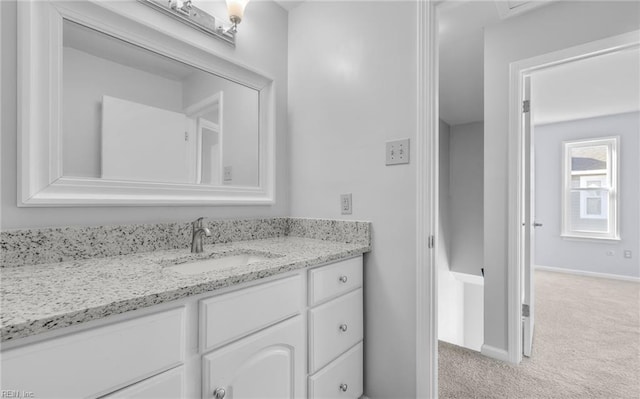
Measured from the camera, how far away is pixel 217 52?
59.7 inches

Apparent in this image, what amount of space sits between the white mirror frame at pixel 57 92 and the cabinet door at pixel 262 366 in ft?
2.42

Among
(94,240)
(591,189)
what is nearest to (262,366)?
(94,240)

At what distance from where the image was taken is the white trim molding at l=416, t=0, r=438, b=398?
4.41 feet

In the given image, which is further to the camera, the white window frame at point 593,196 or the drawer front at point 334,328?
the white window frame at point 593,196

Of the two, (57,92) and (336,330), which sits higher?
(57,92)

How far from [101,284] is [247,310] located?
398 mm

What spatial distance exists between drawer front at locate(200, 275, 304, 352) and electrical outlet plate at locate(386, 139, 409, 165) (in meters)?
0.71

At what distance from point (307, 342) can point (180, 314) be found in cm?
56

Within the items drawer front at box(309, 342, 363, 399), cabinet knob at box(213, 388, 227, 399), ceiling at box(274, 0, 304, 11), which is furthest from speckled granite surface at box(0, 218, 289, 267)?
ceiling at box(274, 0, 304, 11)

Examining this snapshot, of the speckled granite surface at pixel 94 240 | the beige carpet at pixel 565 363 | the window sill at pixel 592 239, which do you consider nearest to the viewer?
the speckled granite surface at pixel 94 240

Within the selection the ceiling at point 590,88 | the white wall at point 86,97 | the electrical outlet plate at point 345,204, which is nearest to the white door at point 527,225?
the ceiling at point 590,88

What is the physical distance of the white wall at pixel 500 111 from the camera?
187cm

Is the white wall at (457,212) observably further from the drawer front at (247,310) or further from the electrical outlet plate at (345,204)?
the drawer front at (247,310)

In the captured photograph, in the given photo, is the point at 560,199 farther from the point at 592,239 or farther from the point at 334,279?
the point at 334,279
